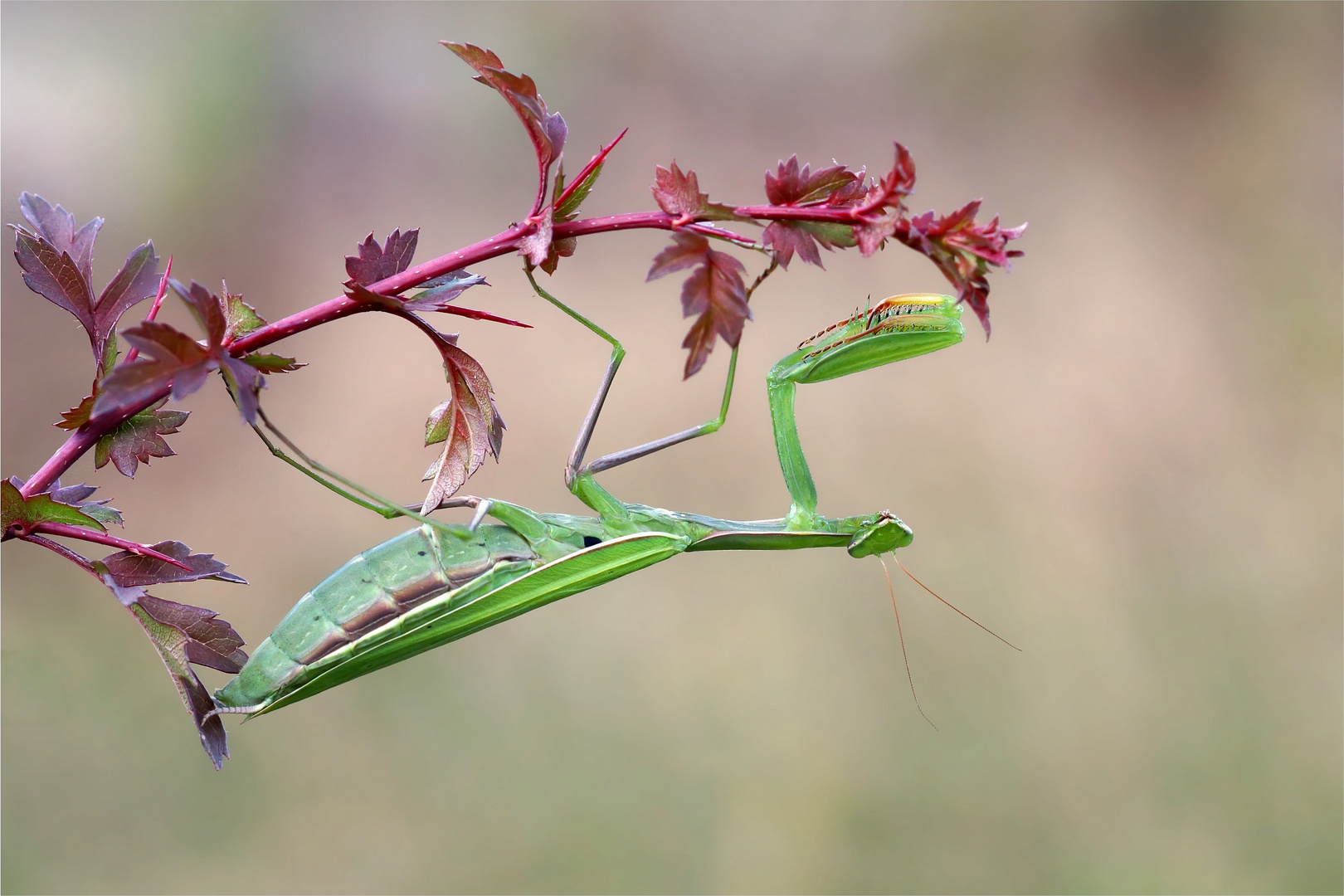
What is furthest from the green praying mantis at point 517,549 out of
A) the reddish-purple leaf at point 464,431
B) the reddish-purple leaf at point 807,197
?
the reddish-purple leaf at point 807,197

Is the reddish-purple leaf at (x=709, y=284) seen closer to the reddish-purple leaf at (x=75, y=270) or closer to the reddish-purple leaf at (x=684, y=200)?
the reddish-purple leaf at (x=684, y=200)

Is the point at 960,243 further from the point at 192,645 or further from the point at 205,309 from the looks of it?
the point at 192,645

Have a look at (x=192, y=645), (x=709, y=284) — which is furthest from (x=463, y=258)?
(x=192, y=645)

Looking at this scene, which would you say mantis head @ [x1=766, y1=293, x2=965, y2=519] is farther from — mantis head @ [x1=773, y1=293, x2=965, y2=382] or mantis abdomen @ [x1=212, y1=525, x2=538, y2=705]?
mantis abdomen @ [x1=212, y1=525, x2=538, y2=705]

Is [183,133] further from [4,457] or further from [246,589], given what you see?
[246,589]

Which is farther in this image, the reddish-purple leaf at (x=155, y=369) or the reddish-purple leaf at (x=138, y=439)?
the reddish-purple leaf at (x=138, y=439)

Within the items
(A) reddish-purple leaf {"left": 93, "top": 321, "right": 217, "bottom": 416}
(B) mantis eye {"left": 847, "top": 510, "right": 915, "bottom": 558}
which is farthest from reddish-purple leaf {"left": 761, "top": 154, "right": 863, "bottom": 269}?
(B) mantis eye {"left": 847, "top": 510, "right": 915, "bottom": 558}
